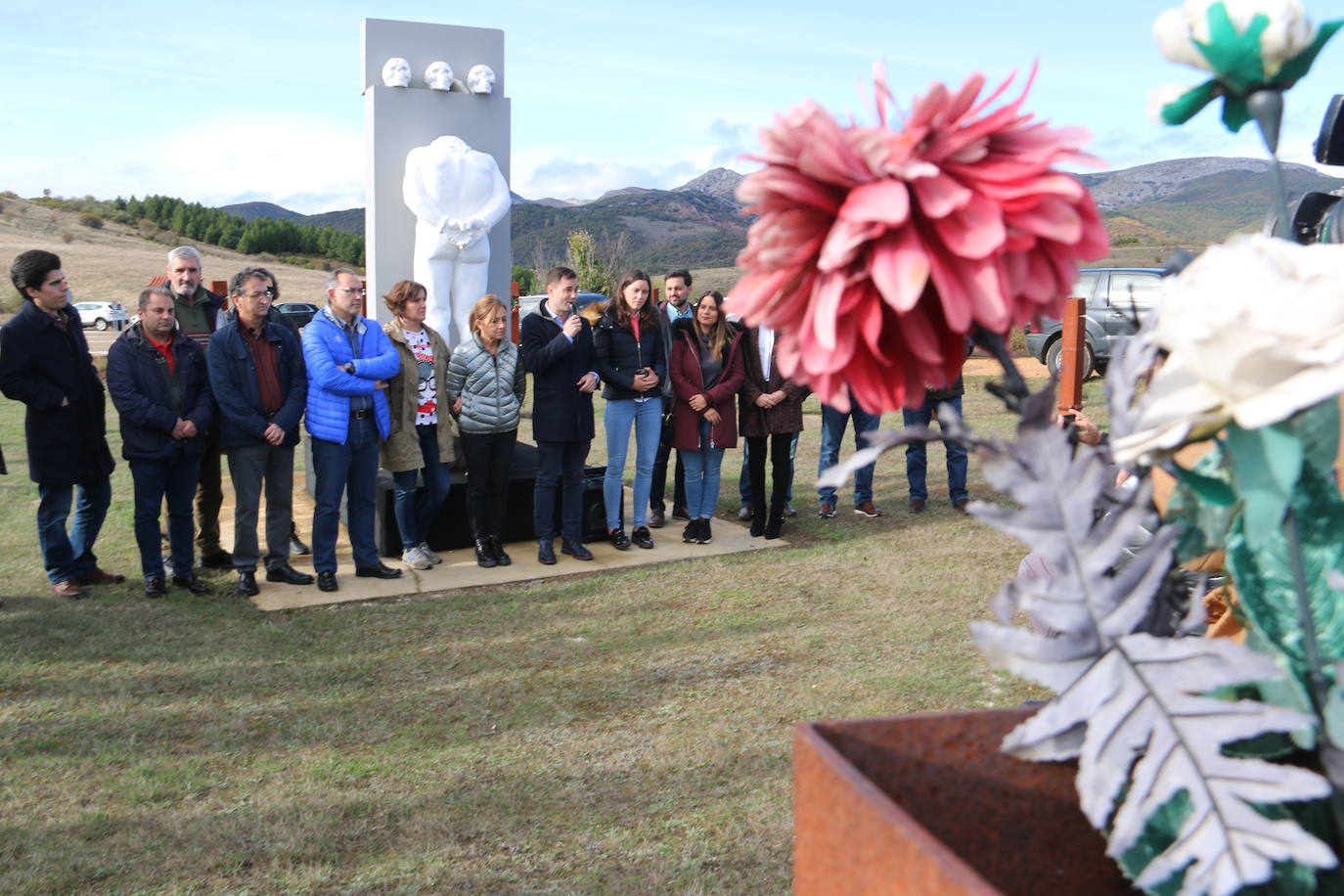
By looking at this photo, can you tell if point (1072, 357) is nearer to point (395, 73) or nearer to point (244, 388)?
point (244, 388)

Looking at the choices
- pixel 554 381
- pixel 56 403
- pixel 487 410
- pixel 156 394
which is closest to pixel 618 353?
pixel 554 381

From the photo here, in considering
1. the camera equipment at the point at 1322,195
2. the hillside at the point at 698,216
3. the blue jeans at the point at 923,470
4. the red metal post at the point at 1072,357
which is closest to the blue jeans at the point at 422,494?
the blue jeans at the point at 923,470

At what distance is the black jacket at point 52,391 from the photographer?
5504mm

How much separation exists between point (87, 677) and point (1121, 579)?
493cm

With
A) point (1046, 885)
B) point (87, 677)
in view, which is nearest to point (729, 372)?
point (87, 677)

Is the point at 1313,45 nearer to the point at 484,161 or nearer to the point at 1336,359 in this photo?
the point at 1336,359

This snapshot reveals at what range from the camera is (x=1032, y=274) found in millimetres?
765

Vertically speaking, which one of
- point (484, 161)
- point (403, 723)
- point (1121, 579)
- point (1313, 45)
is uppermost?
point (484, 161)

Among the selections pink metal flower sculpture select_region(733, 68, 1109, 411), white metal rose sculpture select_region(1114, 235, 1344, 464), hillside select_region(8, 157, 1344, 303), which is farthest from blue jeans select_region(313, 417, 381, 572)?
hillside select_region(8, 157, 1344, 303)

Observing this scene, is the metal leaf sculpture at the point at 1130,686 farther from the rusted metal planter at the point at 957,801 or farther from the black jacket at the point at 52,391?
the black jacket at the point at 52,391

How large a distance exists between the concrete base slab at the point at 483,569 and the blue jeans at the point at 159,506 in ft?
1.63

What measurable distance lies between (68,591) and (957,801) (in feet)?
19.7

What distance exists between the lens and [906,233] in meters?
0.74

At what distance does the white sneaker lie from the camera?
6.62 m
